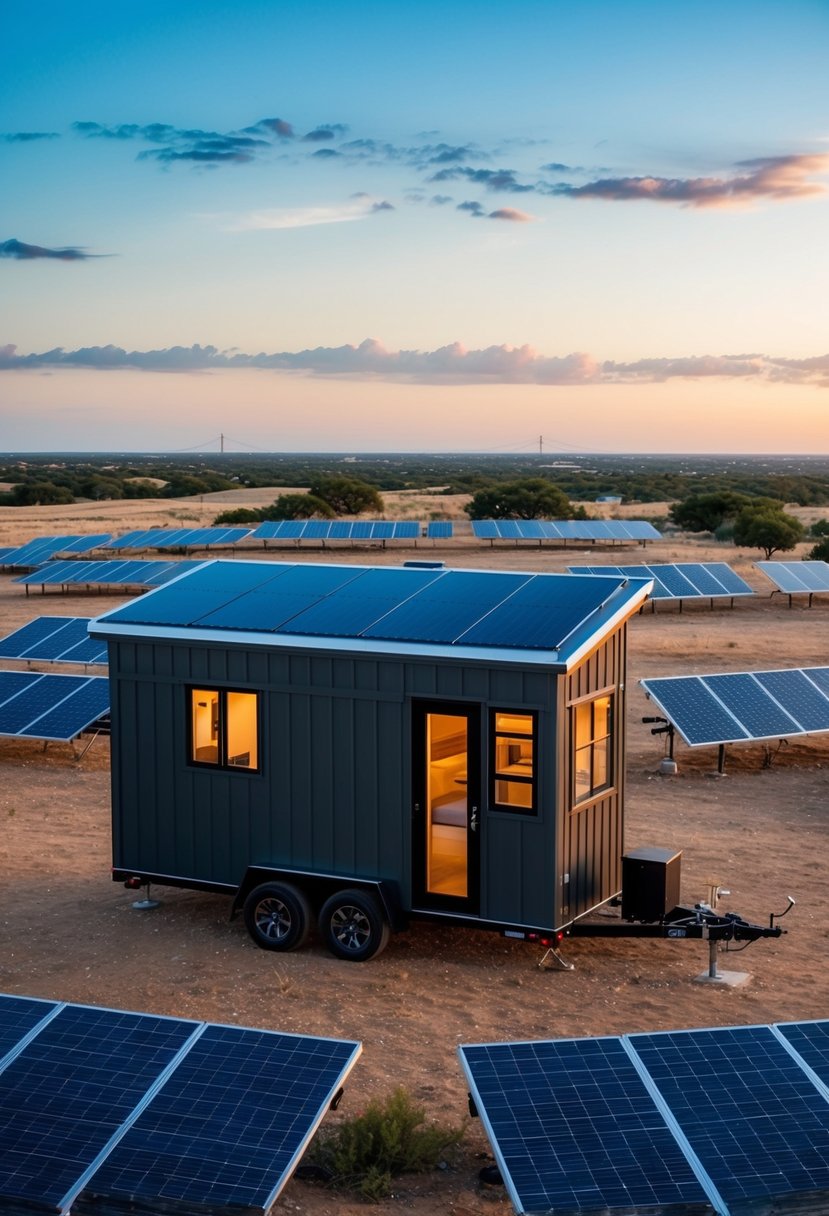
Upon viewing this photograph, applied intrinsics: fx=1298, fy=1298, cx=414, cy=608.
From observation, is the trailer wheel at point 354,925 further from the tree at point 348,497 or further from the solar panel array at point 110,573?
the tree at point 348,497

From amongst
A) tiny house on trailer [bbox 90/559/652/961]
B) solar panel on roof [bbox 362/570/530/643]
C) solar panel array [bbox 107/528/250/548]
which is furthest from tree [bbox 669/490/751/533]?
tiny house on trailer [bbox 90/559/652/961]

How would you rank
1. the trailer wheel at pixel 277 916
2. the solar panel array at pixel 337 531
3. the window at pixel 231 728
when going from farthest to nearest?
the solar panel array at pixel 337 531 < the window at pixel 231 728 < the trailer wheel at pixel 277 916

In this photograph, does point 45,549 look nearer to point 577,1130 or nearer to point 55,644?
point 55,644

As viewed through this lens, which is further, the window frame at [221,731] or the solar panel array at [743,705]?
the solar panel array at [743,705]

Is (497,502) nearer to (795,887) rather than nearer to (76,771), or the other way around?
(76,771)

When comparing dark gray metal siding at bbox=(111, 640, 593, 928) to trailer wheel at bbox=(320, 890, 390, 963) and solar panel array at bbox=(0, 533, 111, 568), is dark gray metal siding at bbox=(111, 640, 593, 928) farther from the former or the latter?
solar panel array at bbox=(0, 533, 111, 568)

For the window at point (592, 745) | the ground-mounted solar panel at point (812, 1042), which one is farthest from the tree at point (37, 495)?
the ground-mounted solar panel at point (812, 1042)
